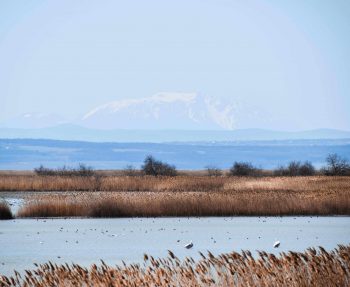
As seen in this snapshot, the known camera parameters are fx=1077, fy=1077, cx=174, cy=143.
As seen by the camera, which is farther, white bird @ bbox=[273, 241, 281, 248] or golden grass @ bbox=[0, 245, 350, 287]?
white bird @ bbox=[273, 241, 281, 248]

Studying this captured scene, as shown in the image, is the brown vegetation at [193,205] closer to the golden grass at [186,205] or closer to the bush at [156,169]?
the golden grass at [186,205]

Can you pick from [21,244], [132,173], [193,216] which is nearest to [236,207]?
[193,216]

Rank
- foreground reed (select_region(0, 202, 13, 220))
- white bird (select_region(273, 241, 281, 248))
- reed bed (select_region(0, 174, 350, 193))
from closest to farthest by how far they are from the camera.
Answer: white bird (select_region(273, 241, 281, 248)) → foreground reed (select_region(0, 202, 13, 220)) → reed bed (select_region(0, 174, 350, 193))

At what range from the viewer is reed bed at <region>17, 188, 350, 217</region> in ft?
136

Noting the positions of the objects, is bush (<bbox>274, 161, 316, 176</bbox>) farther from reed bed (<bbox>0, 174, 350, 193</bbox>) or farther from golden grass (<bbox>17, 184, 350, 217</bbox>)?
golden grass (<bbox>17, 184, 350, 217</bbox>)

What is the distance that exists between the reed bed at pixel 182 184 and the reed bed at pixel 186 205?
13.0 ft

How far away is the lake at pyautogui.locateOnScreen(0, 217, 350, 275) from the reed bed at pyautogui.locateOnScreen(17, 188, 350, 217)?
59 cm

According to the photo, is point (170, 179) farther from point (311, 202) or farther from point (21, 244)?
point (21, 244)

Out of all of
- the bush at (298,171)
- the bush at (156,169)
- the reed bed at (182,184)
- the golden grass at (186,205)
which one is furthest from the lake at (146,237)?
the bush at (156,169)

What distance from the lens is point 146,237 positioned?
34.8 meters

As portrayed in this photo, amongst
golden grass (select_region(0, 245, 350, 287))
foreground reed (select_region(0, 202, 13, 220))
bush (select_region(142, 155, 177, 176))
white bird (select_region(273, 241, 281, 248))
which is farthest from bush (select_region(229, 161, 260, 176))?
golden grass (select_region(0, 245, 350, 287))

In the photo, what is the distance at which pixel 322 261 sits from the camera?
1841cm

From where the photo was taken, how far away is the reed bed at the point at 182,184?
50438mm

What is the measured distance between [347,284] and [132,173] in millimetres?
54206
